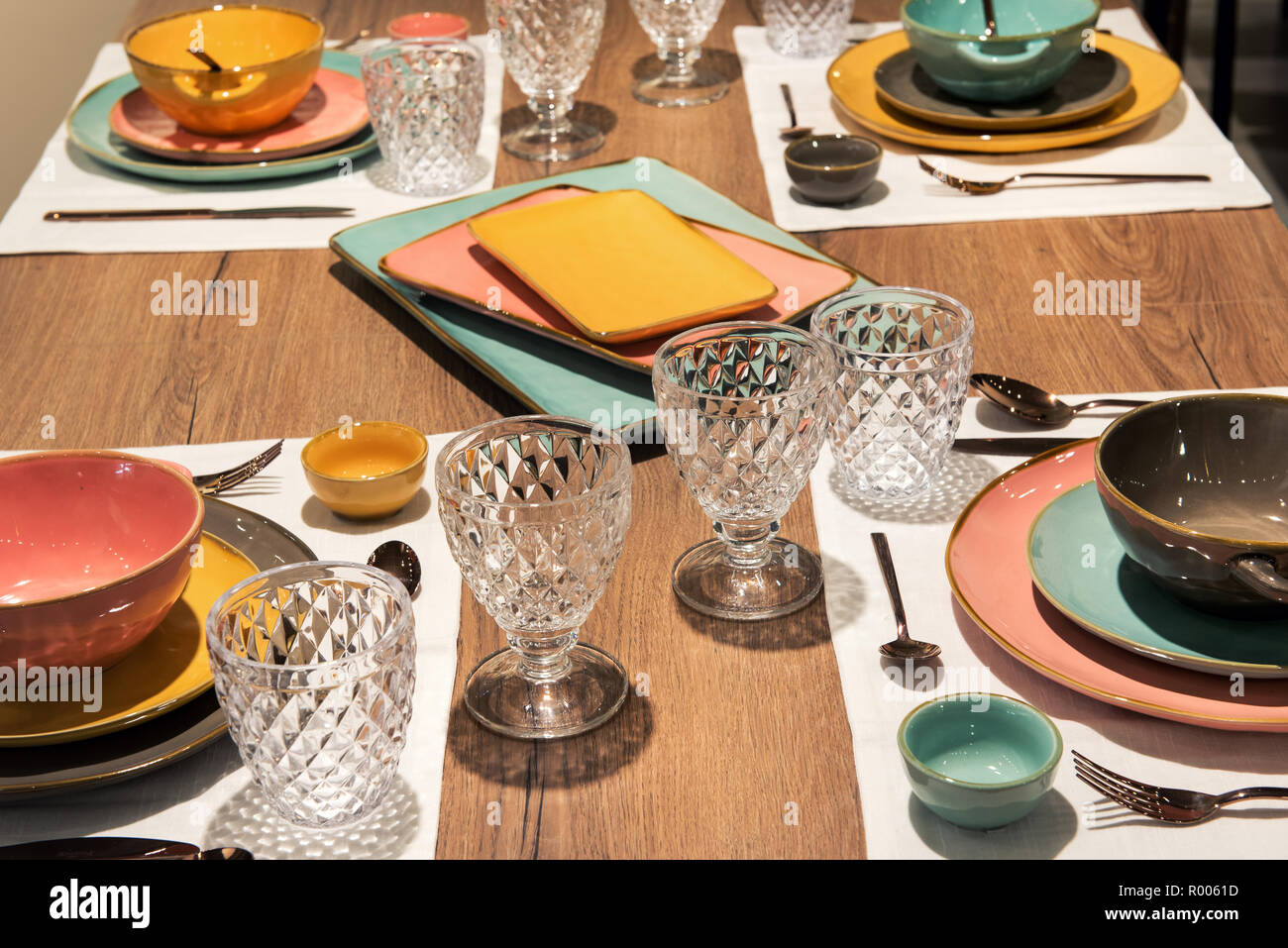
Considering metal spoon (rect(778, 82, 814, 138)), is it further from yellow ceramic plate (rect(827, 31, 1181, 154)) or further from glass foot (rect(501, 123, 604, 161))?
glass foot (rect(501, 123, 604, 161))

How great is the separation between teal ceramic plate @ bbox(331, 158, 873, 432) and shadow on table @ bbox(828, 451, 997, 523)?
0.17 m

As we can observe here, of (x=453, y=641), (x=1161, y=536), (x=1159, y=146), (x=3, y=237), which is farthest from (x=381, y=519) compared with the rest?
(x=1159, y=146)

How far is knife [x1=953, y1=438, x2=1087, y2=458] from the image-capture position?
1.04 meters

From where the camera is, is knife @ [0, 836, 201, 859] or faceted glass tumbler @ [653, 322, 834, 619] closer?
knife @ [0, 836, 201, 859]

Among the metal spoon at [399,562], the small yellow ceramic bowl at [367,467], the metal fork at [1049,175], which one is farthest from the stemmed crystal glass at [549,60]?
the metal spoon at [399,562]

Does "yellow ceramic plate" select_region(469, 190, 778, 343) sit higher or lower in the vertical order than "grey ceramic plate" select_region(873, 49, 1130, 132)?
higher

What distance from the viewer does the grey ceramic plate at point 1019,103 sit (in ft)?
5.06

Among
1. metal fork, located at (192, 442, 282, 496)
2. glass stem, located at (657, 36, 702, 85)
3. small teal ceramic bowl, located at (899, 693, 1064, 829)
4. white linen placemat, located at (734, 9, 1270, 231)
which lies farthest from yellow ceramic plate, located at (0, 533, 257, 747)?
glass stem, located at (657, 36, 702, 85)

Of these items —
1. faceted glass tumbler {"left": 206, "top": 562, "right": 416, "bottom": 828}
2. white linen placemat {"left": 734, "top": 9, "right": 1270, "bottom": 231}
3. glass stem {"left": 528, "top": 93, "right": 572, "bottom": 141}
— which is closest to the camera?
faceted glass tumbler {"left": 206, "top": 562, "right": 416, "bottom": 828}

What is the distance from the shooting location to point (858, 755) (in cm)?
76

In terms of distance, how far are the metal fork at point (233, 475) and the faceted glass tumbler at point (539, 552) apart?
0.25m

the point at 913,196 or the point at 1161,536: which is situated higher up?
the point at 1161,536
